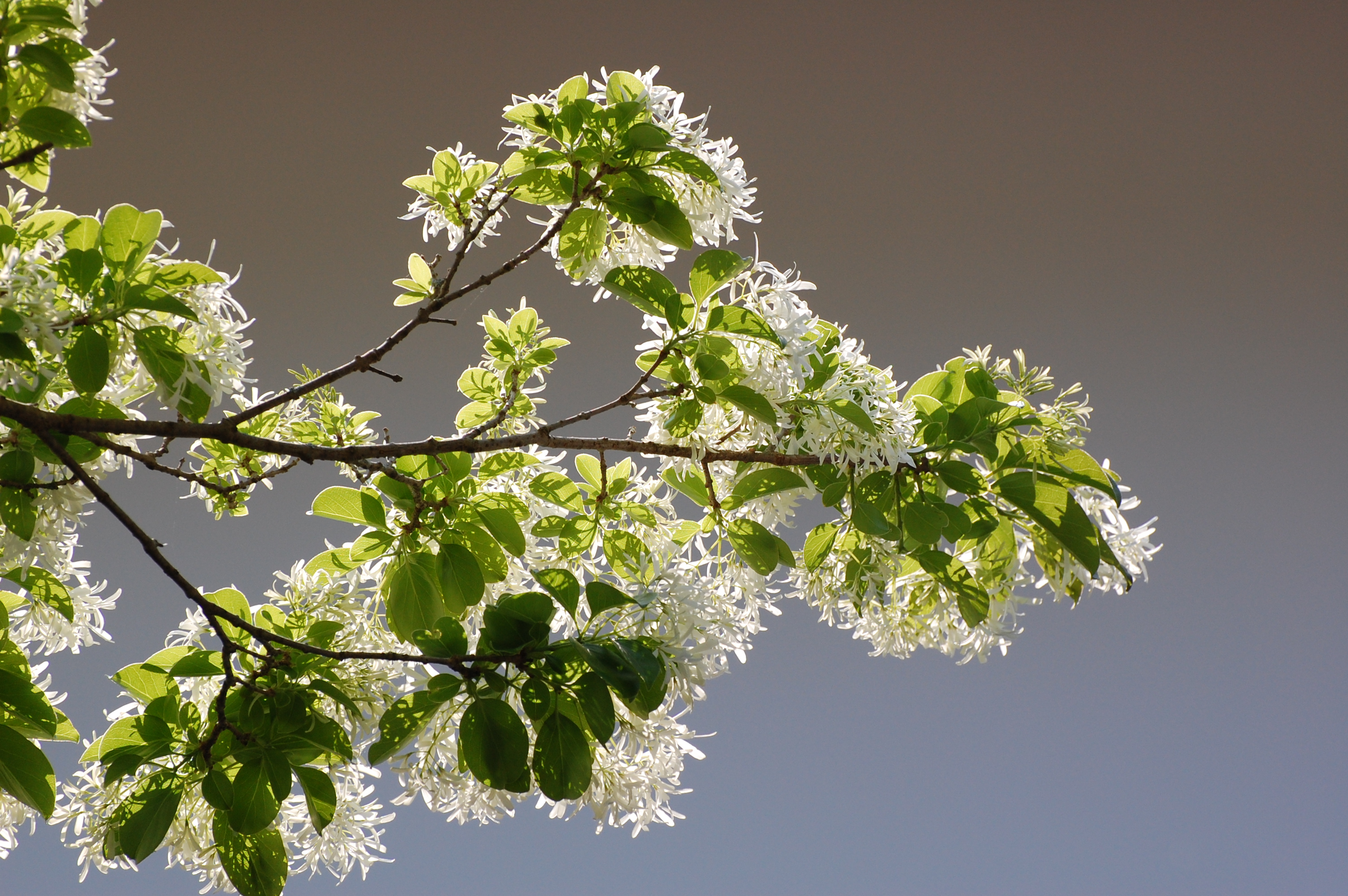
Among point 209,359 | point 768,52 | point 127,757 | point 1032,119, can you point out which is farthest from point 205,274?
point 1032,119

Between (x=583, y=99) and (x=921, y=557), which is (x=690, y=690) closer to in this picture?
(x=921, y=557)

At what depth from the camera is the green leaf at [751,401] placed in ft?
2.08

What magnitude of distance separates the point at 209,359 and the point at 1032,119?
7.45 feet

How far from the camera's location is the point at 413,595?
70cm

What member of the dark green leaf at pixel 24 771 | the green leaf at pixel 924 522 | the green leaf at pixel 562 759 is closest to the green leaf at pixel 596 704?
the green leaf at pixel 562 759

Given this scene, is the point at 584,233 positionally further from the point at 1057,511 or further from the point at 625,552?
the point at 1057,511

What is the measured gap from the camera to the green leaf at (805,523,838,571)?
76 centimetres

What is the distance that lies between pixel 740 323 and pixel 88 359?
0.37 metres

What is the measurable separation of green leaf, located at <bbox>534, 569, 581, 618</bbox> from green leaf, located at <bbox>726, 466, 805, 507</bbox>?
14cm

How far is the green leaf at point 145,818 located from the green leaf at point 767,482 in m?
0.41

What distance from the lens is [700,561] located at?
741mm

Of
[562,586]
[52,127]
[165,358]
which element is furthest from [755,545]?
[52,127]

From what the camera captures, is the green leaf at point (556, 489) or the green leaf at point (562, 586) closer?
the green leaf at point (562, 586)

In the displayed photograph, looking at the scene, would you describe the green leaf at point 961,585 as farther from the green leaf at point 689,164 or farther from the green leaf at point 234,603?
the green leaf at point 234,603
